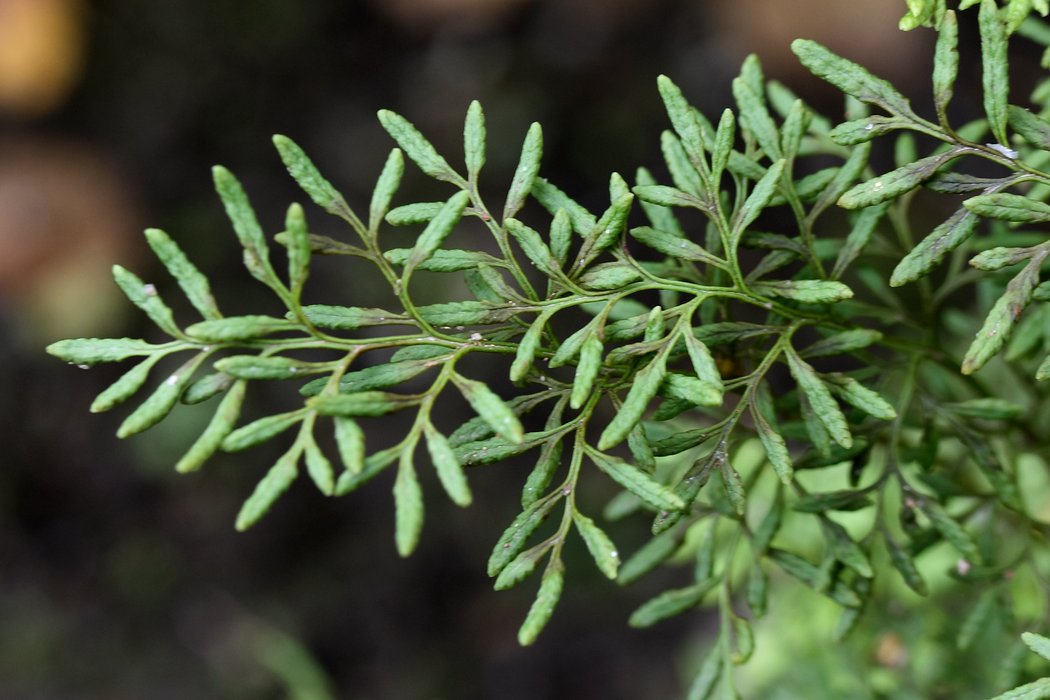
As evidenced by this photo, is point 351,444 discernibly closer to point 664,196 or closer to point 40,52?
point 664,196

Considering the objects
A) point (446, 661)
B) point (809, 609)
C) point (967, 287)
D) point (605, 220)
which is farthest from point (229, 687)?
point (605, 220)

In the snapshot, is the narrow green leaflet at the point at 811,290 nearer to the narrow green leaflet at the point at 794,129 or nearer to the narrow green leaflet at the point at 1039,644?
the narrow green leaflet at the point at 794,129

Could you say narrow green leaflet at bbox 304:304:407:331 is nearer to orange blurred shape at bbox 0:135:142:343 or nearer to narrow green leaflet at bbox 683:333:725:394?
narrow green leaflet at bbox 683:333:725:394

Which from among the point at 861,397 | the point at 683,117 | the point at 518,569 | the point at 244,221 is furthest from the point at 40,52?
the point at 861,397

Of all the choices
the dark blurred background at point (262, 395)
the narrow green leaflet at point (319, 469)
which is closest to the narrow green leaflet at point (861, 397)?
the narrow green leaflet at point (319, 469)

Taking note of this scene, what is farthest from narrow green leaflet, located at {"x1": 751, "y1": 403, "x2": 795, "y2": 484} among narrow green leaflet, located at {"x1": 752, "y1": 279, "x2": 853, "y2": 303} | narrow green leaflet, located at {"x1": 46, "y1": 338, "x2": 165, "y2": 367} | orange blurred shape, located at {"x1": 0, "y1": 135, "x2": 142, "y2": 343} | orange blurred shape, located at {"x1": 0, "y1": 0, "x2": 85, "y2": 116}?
orange blurred shape, located at {"x1": 0, "y1": 0, "x2": 85, "y2": 116}

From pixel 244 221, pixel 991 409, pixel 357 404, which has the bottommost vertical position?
pixel 991 409
